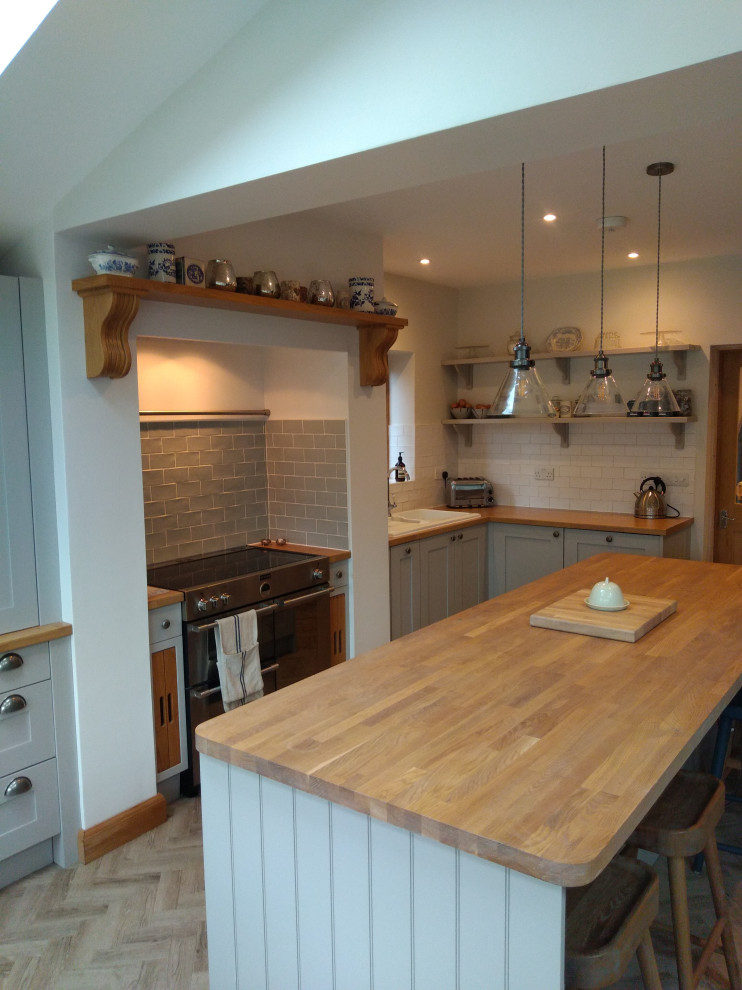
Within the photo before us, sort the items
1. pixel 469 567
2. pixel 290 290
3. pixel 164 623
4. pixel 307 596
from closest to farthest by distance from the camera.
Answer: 1. pixel 164 623
2. pixel 290 290
3. pixel 307 596
4. pixel 469 567

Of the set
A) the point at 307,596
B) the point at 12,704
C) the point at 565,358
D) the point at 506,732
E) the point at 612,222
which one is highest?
the point at 612,222

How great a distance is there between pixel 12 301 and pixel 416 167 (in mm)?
1540

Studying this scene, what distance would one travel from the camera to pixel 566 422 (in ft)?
18.5

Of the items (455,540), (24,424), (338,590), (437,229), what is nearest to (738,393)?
(455,540)

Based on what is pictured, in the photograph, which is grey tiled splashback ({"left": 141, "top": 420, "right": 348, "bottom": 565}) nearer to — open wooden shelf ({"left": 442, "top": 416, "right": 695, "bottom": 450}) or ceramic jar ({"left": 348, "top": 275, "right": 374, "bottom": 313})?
ceramic jar ({"left": 348, "top": 275, "right": 374, "bottom": 313})

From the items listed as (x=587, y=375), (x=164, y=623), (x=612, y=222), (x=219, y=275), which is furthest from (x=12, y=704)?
(x=587, y=375)

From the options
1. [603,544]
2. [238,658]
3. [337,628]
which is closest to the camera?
[238,658]

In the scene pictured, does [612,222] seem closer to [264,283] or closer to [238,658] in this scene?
[264,283]

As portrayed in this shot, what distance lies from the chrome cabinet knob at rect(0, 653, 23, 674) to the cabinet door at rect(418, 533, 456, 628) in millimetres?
2532

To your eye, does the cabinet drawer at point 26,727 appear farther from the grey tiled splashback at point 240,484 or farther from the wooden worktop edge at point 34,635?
the grey tiled splashback at point 240,484

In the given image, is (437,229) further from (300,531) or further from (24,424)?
(24,424)

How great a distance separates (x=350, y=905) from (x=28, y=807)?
64.0 inches

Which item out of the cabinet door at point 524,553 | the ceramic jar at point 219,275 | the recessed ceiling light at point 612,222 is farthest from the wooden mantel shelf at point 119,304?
the cabinet door at point 524,553

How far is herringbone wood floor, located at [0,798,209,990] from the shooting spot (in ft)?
7.58
